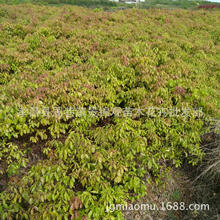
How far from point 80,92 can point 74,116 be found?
1.56 ft

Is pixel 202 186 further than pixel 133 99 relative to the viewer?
No

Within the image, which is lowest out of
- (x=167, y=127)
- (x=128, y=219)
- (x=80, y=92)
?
(x=128, y=219)

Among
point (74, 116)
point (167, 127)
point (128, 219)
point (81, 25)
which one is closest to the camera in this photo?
point (128, 219)

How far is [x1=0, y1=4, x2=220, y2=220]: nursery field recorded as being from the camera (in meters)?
2.56

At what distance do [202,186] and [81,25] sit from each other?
23.9 ft

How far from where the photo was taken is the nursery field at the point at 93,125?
256 centimetres

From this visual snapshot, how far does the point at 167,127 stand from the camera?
12.3 ft

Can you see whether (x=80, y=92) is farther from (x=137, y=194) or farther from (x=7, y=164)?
(x=137, y=194)

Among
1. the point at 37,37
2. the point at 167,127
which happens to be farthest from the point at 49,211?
the point at 37,37

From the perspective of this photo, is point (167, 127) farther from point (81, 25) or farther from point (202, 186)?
point (81, 25)

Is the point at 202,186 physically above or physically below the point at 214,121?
below

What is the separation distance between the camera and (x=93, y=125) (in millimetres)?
3721

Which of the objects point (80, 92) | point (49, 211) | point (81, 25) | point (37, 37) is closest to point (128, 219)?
point (49, 211)

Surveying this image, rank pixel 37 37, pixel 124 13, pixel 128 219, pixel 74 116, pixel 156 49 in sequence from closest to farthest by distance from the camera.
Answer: pixel 128 219 < pixel 74 116 < pixel 156 49 < pixel 37 37 < pixel 124 13
